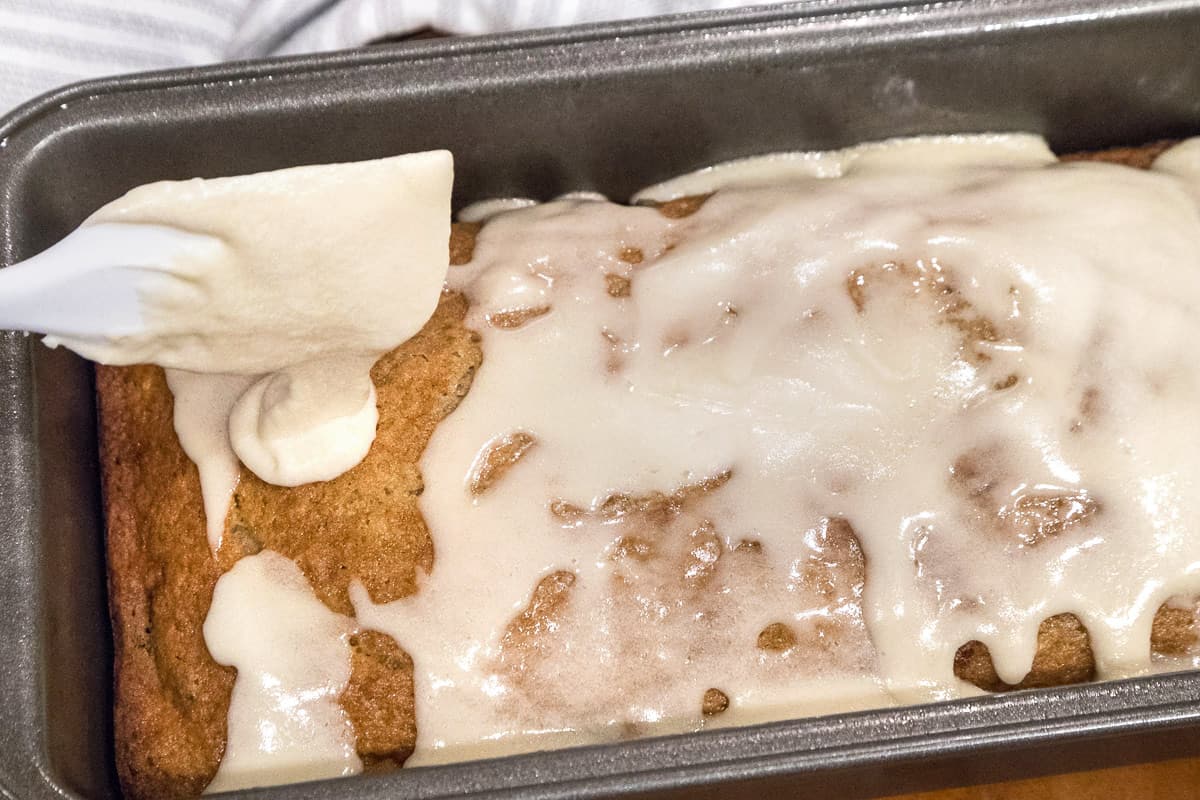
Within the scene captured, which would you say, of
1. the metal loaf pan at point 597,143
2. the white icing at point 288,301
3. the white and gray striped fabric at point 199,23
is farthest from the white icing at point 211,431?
the white and gray striped fabric at point 199,23

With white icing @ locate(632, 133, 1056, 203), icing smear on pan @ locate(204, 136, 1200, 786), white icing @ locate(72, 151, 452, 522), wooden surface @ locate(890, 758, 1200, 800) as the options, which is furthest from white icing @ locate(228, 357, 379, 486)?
wooden surface @ locate(890, 758, 1200, 800)

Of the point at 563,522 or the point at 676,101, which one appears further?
the point at 676,101

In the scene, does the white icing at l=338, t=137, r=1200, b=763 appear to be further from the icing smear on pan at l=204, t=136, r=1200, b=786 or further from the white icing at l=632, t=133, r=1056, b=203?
the white icing at l=632, t=133, r=1056, b=203

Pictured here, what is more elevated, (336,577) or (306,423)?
(306,423)

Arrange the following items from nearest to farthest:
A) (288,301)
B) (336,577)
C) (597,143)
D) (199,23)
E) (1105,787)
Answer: (288,301)
(336,577)
(1105,787)
(597,143)
(199,23)

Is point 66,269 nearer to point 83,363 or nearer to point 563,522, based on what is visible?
point 83,363

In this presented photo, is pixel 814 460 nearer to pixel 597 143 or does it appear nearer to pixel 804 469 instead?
pixel 804 469

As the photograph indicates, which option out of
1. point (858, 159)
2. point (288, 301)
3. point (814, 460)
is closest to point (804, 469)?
point (814, 460)

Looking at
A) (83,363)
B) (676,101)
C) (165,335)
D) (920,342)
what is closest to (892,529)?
(920,342)
